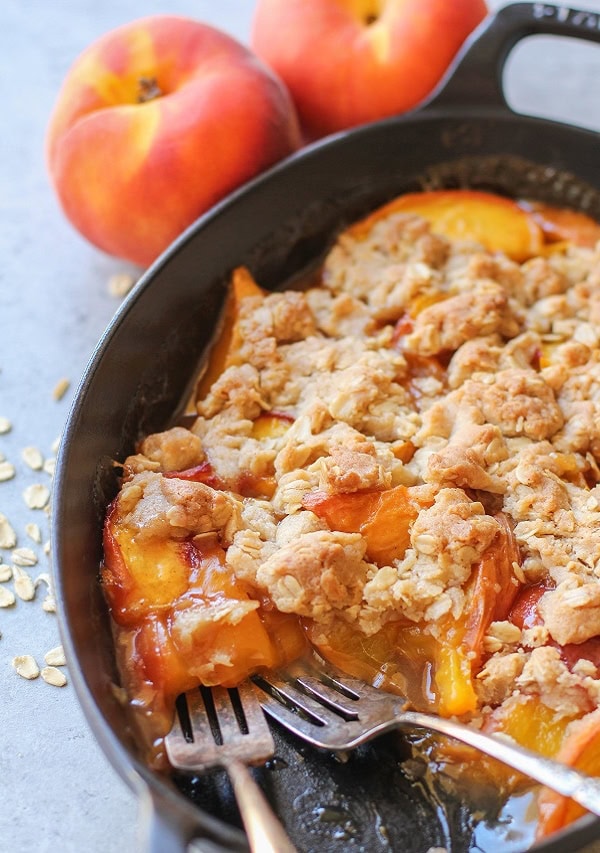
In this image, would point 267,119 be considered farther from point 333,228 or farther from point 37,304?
A: point 37,304

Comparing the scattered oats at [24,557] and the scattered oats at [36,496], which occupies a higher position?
the scattered oats at [36,496]

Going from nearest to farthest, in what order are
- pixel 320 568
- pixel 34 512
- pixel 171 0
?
pixel 320 568, pixel 34 512, pixel 171 0

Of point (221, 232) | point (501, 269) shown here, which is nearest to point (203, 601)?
point (221, 232)

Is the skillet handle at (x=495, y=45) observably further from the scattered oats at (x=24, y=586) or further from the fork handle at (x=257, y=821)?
the fork handle at (x=257, y=821)

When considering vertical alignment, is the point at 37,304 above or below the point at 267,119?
below

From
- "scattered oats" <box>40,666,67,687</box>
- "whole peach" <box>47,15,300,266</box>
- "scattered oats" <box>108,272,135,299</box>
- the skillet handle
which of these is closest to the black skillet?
the skillet handle

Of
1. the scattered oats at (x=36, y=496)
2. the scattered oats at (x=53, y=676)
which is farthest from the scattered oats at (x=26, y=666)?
the scattered oats at (x=36, y=496)
